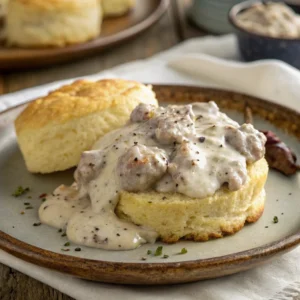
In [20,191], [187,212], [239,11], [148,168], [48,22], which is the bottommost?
[239,11]

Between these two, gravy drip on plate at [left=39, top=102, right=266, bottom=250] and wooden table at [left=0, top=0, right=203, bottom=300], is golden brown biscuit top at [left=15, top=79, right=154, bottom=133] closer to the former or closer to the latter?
gravy drip on plate at [left=39, top=102, right=266, bottom=250]

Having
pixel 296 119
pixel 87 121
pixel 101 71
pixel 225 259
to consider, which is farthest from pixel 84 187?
pixel 101 71

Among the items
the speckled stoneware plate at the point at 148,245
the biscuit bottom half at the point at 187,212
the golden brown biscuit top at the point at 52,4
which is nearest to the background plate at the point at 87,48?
the golden brown biscuit top at the point at 52,4

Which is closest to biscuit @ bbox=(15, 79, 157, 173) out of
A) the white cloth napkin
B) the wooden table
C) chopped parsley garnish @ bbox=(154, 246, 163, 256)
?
the white cloth napkin

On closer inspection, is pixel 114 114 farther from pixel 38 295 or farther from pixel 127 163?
pixel 38 295

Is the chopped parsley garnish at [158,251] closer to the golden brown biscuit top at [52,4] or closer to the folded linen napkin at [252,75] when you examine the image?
the folded linen napkin at [252,75]

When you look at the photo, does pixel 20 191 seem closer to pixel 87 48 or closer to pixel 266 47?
pixel 87 48

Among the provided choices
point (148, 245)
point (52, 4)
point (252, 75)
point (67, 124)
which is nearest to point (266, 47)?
point (252, 75)
